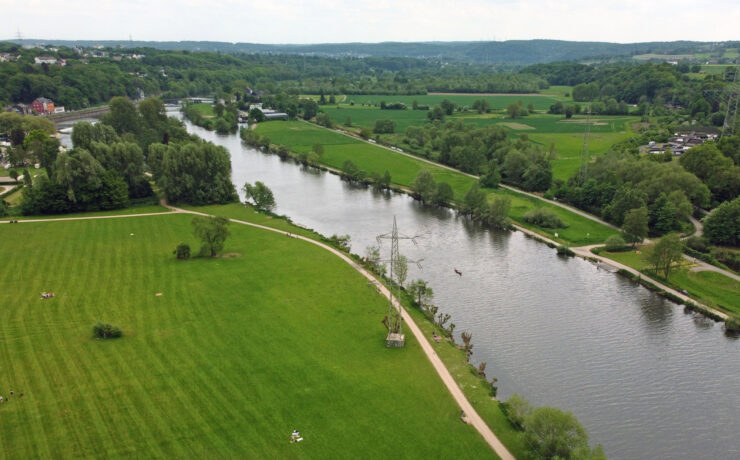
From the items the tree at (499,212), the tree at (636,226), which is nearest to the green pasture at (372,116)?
the tree at (499,212)

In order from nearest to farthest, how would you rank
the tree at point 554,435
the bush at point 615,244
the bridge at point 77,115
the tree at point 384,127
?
the tree at point 554,435
the bush at point 615,244
the tree at point 384,127
the bridge at point 77,115

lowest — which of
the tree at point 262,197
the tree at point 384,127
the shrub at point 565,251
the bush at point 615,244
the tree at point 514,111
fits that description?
the shrub at point 565,251

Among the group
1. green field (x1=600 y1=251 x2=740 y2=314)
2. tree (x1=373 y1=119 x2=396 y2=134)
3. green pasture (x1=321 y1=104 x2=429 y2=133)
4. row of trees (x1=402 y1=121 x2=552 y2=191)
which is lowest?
green field (x1=600 y1=251 x2=740 y2=314)

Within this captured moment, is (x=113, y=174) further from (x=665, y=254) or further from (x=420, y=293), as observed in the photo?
(x=665, y=254)

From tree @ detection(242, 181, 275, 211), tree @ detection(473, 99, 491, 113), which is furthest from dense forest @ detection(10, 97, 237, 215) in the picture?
tree @ detection(473, 99, 491, 113)

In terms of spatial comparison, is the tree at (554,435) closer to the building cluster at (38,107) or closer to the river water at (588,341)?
the river water at (588,341)

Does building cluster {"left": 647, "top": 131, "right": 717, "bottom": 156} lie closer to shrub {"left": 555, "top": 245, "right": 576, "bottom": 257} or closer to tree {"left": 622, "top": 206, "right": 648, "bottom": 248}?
tree {"left": 622, "top": 206, "right": 648, "bottom": 248}

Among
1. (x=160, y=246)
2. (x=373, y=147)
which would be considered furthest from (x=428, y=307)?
(x=373, y=147)
